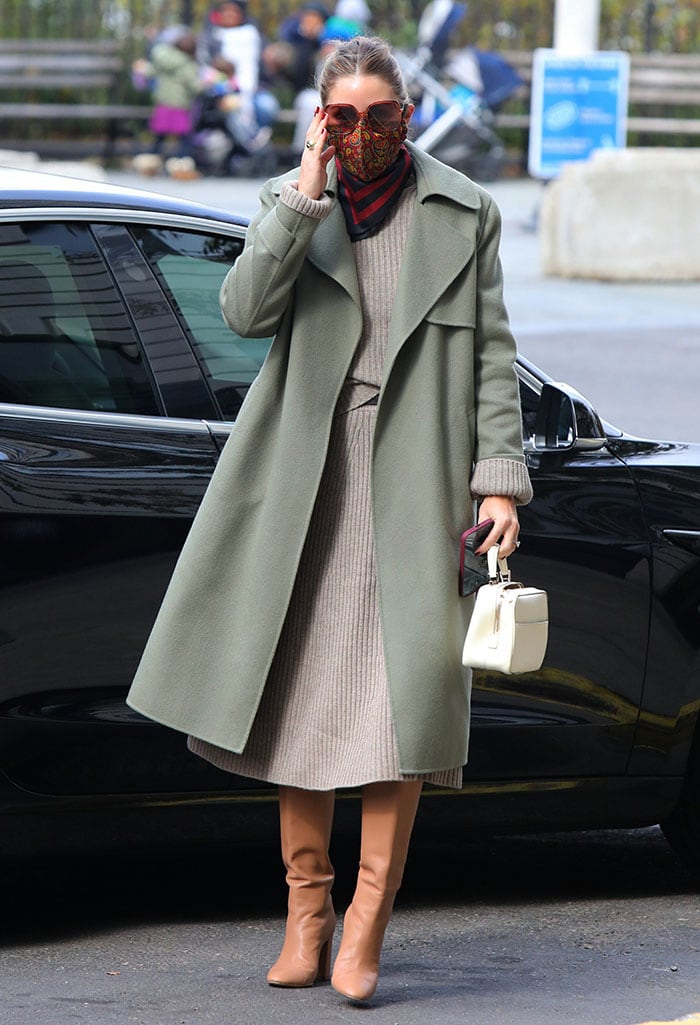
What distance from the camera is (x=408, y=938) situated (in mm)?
4059

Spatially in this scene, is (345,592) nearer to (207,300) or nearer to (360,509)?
(360,509)

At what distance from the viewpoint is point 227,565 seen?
11.4 feet

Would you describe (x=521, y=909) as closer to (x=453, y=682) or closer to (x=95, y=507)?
(x=453, y=682)

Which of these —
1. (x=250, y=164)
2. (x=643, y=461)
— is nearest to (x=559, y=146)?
(x=250, y=164)

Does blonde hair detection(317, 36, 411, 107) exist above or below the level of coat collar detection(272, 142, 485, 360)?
above

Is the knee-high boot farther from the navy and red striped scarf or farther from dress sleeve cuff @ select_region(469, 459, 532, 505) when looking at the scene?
the navy and red striped scarf

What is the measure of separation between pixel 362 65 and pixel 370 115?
10 centimetres

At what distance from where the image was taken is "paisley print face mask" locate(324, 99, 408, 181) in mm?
3295

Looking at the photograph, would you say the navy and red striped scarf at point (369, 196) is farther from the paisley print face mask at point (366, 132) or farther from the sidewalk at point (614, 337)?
the sidewalk at point (614, 337)

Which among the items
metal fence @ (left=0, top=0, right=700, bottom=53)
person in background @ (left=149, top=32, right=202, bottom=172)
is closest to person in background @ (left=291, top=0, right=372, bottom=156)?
person in background @ (left=149, top=32, right=202, bottom=172)

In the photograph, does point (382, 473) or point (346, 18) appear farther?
point (346, 18)

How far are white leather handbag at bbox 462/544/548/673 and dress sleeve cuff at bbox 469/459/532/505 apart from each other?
168 millimetres

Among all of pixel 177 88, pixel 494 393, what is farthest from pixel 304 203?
pixel 177 88

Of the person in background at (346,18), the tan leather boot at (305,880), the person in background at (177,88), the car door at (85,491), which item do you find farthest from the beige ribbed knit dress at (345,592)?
Result: the person in background at (177,88)
